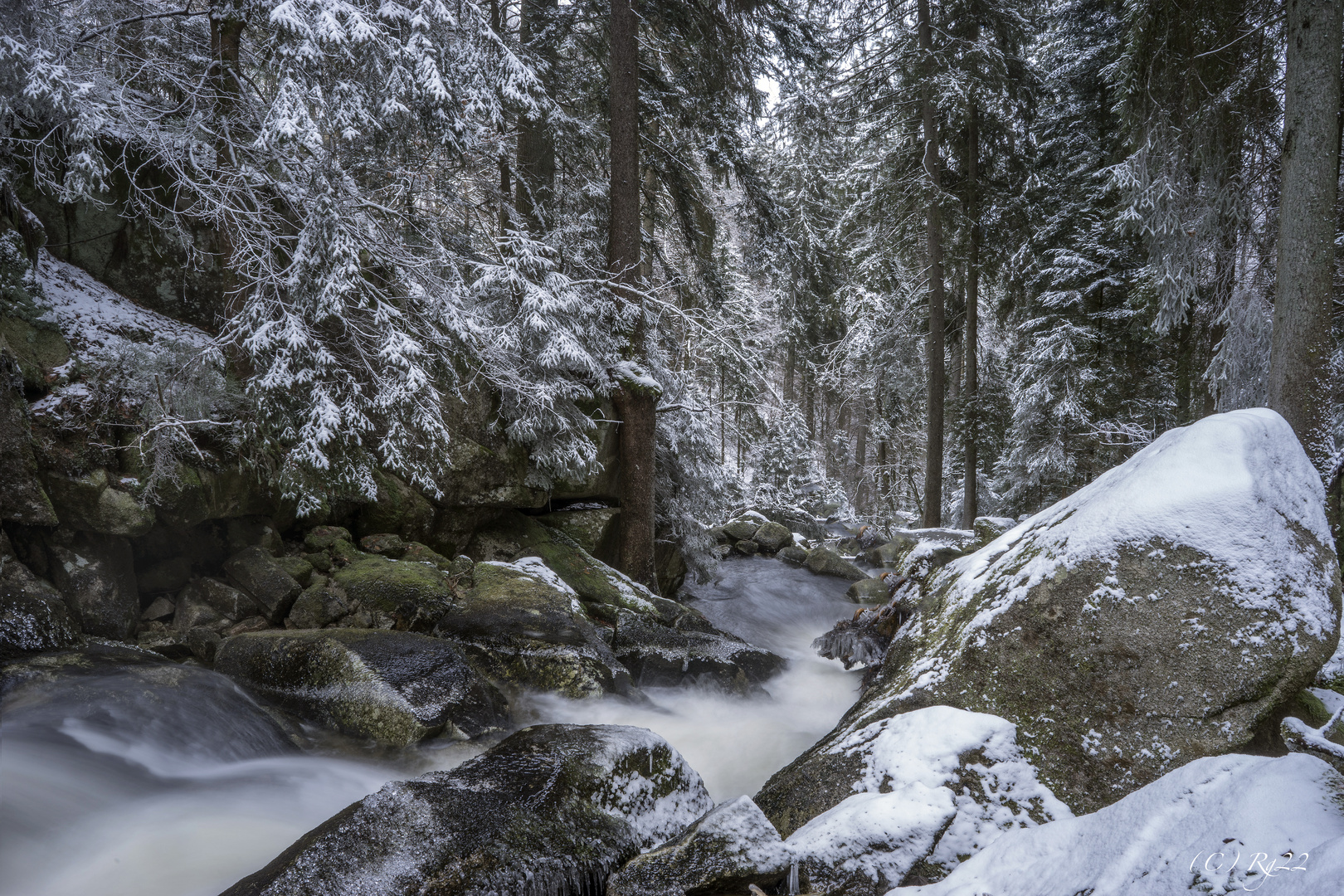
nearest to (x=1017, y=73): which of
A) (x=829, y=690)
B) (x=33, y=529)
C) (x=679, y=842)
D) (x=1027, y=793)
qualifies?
(x=829, y=690)

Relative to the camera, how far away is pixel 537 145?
1067cm

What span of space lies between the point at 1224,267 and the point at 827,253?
→ 6.23m

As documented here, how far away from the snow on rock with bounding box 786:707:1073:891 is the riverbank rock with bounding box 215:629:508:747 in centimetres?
288

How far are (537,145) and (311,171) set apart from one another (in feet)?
17.9

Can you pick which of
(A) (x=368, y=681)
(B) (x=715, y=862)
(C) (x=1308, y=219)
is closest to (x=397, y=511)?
(A) (x=368, y=681)

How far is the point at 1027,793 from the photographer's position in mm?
3021

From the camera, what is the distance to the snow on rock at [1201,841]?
5.24 ft

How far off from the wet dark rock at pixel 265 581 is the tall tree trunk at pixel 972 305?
12928mm

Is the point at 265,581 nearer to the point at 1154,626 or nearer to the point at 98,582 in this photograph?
the point at 98,582

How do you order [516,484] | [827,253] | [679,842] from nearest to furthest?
[679,842] < [516,484] < [827,253]

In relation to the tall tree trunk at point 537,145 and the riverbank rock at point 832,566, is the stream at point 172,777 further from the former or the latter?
the riverbank rock at point 832,566

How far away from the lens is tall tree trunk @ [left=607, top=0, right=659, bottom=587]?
8742mm

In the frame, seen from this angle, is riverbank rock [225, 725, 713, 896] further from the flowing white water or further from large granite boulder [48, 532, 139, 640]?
large granite boulder [48, 532, 139, 640]

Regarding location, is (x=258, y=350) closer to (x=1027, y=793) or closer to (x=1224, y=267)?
(x=1027, y=793)
